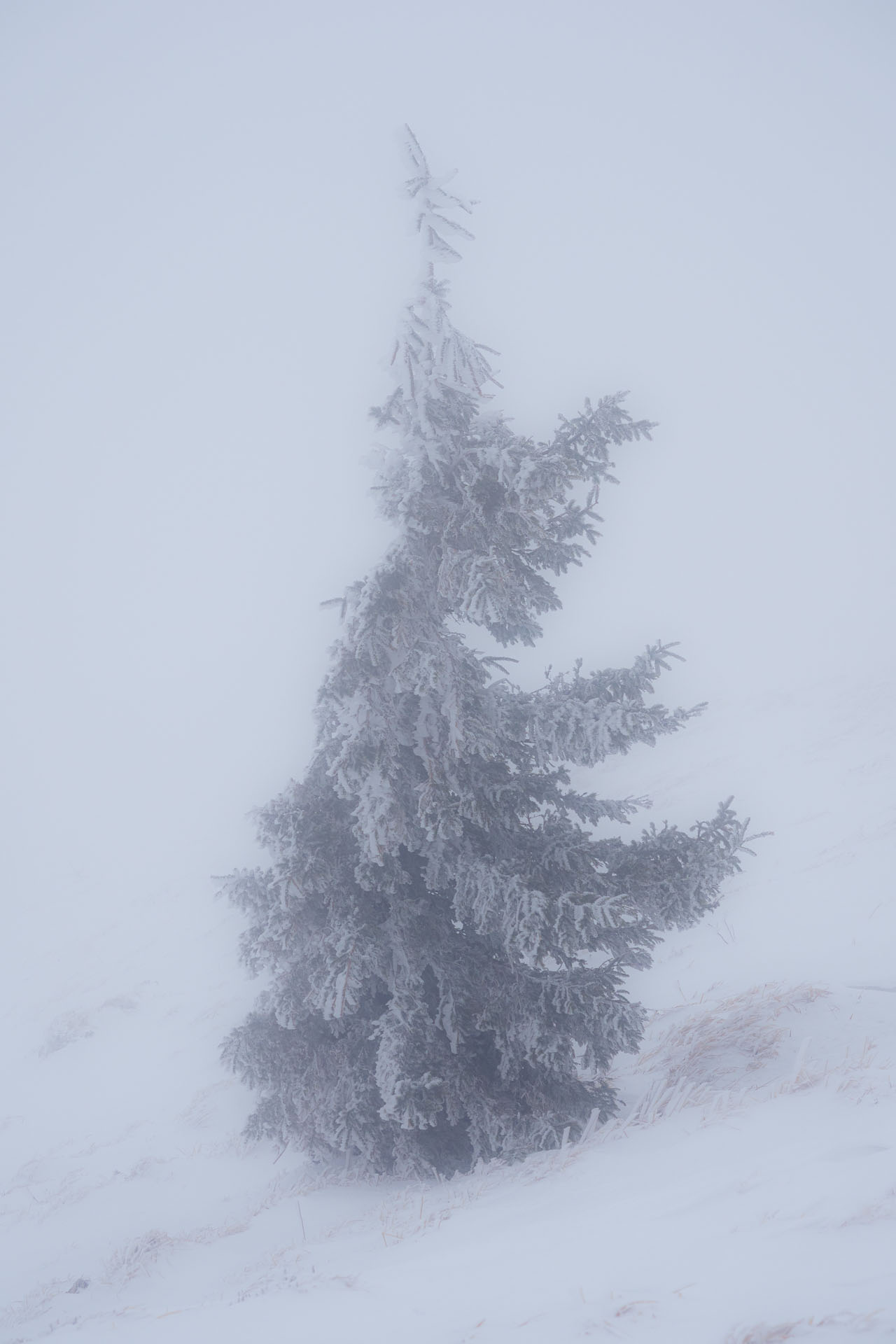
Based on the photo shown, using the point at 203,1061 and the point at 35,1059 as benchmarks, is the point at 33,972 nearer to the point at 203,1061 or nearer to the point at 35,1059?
the point at 35,1059

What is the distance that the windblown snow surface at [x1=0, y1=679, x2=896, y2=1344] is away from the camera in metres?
3.21

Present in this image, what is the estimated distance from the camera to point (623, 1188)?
4.58 metres

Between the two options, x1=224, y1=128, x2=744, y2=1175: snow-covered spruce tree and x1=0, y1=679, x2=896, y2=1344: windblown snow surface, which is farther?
x1=224, y1=128, x2=744, y2=1175: snow-covered spruce tree

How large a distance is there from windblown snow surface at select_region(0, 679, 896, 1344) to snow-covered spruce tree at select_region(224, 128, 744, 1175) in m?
0.77

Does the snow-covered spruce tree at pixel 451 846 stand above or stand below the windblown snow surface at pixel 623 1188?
above

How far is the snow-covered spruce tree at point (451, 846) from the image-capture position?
19.8 ft

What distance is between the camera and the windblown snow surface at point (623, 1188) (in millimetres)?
3211

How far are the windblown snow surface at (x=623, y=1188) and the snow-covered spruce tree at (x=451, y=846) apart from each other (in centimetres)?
77

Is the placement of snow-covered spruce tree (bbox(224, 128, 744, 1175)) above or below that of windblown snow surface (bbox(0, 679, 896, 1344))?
above

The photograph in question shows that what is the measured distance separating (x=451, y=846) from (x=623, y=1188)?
298cm

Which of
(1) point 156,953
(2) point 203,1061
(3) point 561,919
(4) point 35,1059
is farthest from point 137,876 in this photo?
(3) point 561,919

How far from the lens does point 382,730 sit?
6.36 metres

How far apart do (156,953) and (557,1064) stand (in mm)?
20396

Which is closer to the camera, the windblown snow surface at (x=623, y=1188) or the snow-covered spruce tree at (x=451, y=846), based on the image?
the windblown snow surface at (x=623, y=1188)
